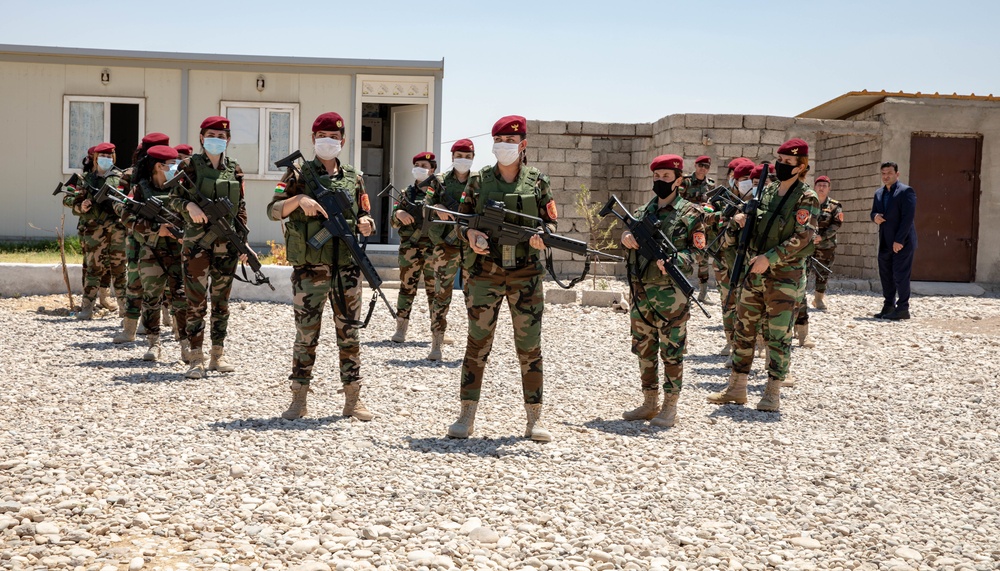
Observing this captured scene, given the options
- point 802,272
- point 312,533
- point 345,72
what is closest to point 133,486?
point 312,533

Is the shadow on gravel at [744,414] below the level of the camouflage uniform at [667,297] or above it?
below

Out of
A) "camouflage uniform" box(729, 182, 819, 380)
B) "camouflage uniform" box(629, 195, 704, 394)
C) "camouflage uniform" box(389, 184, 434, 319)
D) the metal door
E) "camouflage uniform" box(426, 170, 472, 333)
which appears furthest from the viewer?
the metal door

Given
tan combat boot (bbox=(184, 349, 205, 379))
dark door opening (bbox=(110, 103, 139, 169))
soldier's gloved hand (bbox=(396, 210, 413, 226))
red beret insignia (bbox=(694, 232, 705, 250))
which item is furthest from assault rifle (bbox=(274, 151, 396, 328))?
dark door opening (bbox=(110, 103, 139, 169))

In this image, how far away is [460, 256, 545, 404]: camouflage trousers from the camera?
5379 millimetres

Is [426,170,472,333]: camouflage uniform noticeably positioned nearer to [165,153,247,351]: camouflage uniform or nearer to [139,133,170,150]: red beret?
[165,153,247,351]: camouflage uniform

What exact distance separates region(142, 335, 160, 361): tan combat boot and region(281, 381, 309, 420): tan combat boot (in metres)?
2.61

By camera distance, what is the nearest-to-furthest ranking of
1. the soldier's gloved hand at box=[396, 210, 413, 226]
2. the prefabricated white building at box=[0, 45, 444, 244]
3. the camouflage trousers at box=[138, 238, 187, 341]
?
the camouflage trousers at box=[138, 238, 187, 341] < the soldier's gloved hand at box=[396, 210, 413, 226] < the prefabricated white building at box=[0, 45, 444, 244]

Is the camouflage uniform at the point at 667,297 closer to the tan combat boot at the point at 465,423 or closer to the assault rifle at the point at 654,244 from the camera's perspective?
the assault rifle at the point at 654,244

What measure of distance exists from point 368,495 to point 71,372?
417cm

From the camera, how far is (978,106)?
52.2 feet

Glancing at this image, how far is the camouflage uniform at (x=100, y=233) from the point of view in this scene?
32.7ft

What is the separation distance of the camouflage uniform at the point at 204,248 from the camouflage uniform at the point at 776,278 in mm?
3759

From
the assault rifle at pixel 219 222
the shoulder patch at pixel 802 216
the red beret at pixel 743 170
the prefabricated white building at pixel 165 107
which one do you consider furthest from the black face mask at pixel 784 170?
the prefabricated white building at pixel 165 107

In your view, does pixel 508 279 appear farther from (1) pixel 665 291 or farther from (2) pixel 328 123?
(2) pixel 328 123
